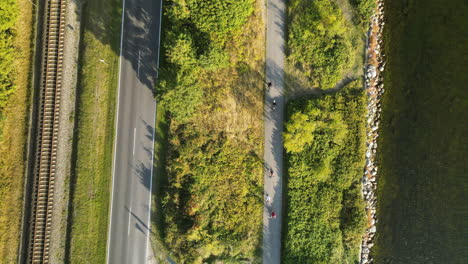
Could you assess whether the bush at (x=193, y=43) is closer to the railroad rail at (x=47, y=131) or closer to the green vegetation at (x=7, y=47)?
the railroad rail at (x=47, y=131)

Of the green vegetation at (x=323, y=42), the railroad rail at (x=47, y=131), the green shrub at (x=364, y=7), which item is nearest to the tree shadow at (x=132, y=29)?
the railroad rail at (x=47, y=131)

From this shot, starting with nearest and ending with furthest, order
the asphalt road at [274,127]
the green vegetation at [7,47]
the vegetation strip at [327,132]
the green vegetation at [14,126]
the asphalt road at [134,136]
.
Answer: the green vegetation at [7,47]
the green vegetation at [14,126]
the vegetation strip at [327,132]
the asphalt road at [134,136]
the asphalt road at [274,127]

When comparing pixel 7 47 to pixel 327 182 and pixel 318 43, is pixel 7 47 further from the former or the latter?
pixel 327 182

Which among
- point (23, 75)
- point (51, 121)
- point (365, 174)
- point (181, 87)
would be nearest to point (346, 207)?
point (365, 174)

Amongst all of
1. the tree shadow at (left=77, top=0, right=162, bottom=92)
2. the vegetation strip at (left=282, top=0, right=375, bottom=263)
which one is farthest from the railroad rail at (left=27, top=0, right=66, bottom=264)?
the vegetation strip at (left=282, top=0, right=375, bottom=263)

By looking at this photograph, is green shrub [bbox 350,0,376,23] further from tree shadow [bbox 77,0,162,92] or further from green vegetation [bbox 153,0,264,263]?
tree shadow [bbox 77,0,162,92]

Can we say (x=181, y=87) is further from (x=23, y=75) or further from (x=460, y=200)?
(x=460, y=200)

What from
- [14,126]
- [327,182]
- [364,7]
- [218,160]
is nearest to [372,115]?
[327,182]
